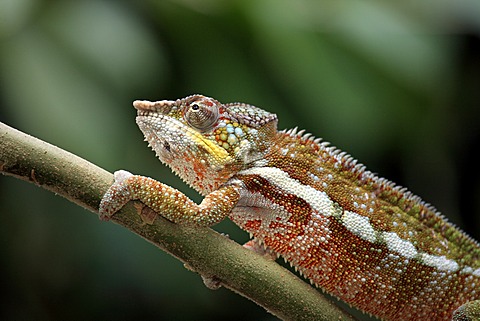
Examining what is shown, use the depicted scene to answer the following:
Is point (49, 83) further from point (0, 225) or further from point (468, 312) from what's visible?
point (468, 312)

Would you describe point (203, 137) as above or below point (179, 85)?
below

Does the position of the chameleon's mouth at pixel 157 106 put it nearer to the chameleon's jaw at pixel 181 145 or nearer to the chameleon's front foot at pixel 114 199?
the chameleon's jaw at pixel 181 145

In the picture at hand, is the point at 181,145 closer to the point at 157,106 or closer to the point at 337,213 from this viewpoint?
the point at 157,106

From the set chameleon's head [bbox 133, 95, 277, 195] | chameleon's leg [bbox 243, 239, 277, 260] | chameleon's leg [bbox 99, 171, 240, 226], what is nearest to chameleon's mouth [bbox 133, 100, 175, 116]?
chameleon's head [bbox 133, 95, 277, 195]

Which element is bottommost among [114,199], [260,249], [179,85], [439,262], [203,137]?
Result: [114,199]

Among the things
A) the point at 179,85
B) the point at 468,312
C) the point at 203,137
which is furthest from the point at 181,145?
the point at 179,85

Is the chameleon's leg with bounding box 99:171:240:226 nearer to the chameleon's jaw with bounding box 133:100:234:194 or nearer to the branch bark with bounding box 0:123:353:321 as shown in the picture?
the branch bark with bounding box 0:123:353:321
